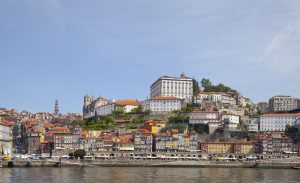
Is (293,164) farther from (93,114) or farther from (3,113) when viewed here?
(3,113)

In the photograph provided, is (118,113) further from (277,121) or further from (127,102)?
(277,121)

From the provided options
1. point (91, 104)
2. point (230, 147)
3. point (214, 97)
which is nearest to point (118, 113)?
point (214, 97)

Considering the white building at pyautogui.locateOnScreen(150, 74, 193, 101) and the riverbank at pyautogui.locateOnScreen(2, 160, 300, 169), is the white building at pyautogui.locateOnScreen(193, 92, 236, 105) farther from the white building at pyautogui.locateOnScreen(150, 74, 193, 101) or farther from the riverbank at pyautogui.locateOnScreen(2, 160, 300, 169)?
the riverbank at pyautogui.locateOnScreen(2, 160, 300, 169)

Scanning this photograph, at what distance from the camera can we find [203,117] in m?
67.2

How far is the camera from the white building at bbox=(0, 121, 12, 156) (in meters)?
63.4

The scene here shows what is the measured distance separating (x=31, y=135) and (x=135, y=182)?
3393 centimetres

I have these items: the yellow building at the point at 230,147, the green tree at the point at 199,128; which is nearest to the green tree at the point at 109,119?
the green tree at the point at 199,128

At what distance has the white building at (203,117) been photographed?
6644 centimetres

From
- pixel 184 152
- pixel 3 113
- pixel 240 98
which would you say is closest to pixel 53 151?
pixel 184 152

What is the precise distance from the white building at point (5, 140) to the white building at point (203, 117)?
23.6 m

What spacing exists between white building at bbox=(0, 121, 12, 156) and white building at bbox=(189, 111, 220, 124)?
23557mm

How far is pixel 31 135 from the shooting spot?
6481 cm

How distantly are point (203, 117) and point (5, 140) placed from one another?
25.7 metres

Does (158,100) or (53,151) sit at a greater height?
(158,100)
